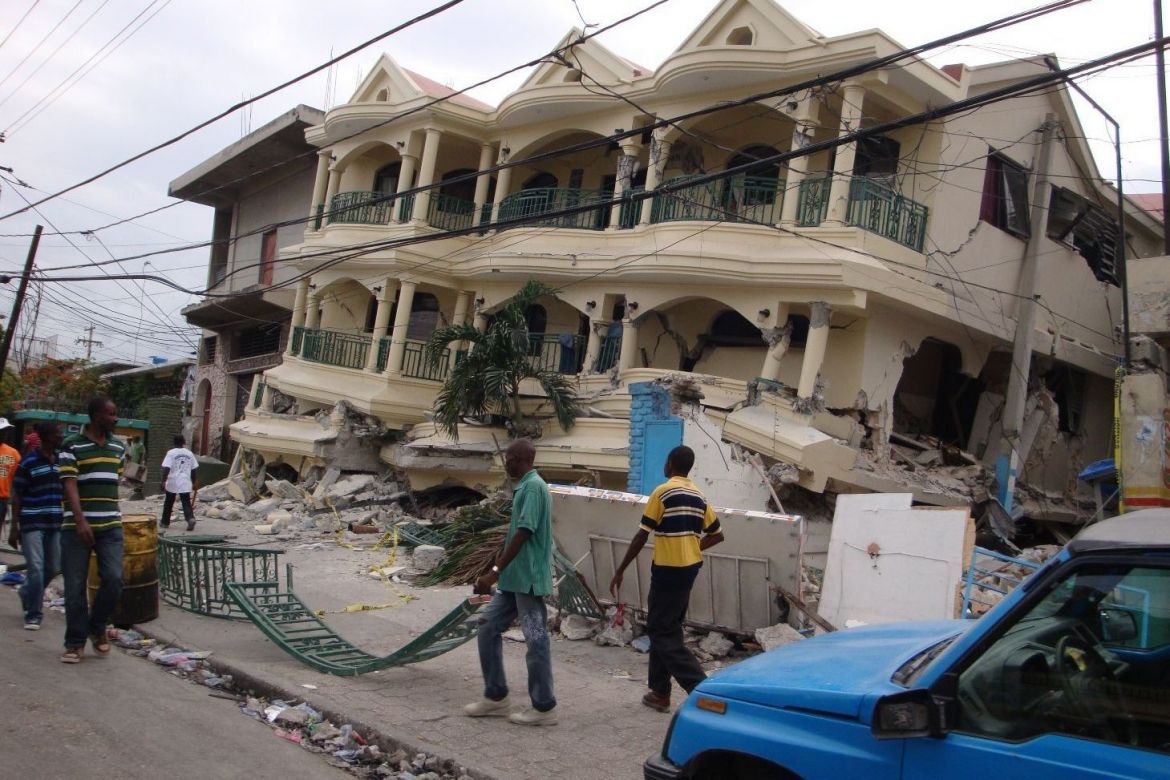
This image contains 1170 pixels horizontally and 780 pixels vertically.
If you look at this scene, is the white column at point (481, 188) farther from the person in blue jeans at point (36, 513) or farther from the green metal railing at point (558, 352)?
the person in blue jeans at point (36, 513)

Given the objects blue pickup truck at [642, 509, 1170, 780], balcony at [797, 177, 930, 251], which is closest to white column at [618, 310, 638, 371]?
balcony at [797, 177, 930, 251]

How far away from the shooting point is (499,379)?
1460cm

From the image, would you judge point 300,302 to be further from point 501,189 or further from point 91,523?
point 91,523

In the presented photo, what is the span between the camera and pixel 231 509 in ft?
56.7

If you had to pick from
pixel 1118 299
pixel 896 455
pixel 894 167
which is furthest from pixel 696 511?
pixel 1118 299

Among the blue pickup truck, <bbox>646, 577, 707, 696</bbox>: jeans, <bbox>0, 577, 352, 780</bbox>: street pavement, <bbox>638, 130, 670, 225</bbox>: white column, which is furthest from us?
<bbox>638, 130, 670, 225</bbox>: white column

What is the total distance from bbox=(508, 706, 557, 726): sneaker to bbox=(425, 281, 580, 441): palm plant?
9380mm

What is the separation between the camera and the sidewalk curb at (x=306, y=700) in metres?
4.94

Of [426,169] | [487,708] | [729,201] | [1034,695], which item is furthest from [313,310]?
[1034,695]

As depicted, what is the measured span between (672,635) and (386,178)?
57.9 ft

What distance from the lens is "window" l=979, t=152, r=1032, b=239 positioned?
51.1ft

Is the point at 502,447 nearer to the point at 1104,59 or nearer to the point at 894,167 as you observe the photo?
the point at 894,167

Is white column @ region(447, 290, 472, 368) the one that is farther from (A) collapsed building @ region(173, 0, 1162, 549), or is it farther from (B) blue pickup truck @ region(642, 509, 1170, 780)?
(B) blue pickup truck @ region(642, 509, 1170, 780)

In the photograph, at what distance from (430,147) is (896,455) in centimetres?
1047
